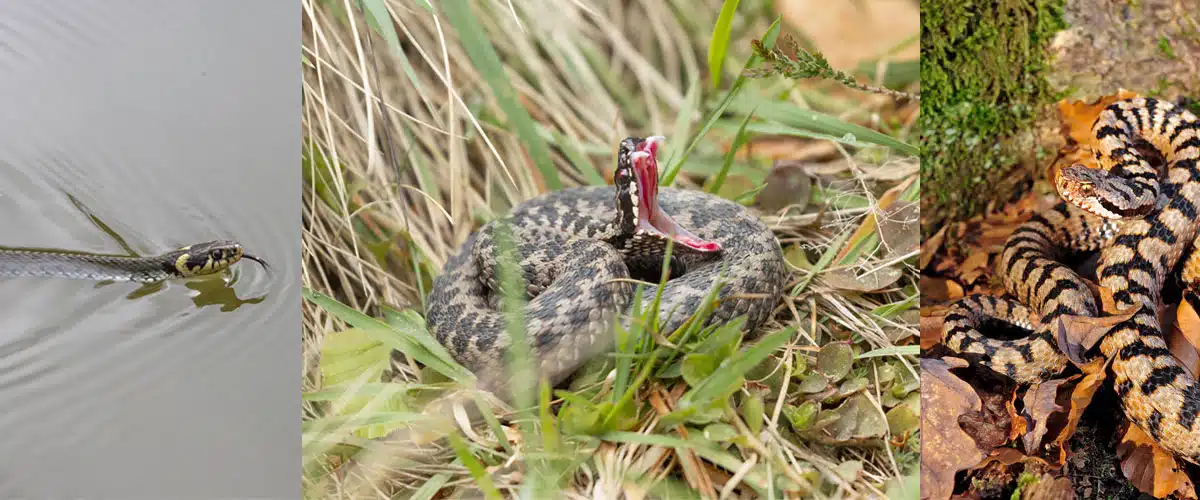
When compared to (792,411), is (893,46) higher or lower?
higher

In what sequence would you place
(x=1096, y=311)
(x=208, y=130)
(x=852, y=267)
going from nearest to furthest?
(x=852, y=267) < (x=1096, y=311) < (x=208, y=130)

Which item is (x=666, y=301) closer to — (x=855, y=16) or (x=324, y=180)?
(x=855, y=16)

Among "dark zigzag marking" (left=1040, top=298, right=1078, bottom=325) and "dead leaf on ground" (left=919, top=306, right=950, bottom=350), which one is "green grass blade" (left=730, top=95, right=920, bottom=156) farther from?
"dark zigzag marking" (left=1040, top=298, right=1078, bottom=325)

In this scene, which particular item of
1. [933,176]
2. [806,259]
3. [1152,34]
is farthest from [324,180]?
[1152,34]

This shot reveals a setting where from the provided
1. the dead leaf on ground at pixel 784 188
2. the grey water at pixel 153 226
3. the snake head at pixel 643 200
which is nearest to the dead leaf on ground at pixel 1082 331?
the dead leaf on ground at pixel 784 188

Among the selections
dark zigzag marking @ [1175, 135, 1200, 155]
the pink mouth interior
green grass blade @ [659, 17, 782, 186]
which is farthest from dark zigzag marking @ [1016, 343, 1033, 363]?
green grass blade @ [659, 17, 782, 186]
